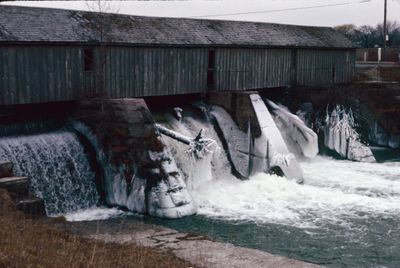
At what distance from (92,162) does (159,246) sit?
570 cm

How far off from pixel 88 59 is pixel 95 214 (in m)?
4.97

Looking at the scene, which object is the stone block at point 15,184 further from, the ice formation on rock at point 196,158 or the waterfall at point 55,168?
the ice formation on rock at point 196,158

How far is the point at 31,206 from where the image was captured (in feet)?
36.9

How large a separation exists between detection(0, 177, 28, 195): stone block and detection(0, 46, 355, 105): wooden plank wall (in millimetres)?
3094

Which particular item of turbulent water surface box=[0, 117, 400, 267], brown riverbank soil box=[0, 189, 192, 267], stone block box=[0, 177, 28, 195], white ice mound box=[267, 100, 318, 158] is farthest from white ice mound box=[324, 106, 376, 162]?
brown riverbank soil box=[0, 189, 192, 267]

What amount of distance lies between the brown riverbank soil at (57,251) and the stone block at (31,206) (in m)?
1.22

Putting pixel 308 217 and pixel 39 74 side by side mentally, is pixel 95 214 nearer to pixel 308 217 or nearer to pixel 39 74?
pixel 39 74

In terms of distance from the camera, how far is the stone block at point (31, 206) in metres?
11.1

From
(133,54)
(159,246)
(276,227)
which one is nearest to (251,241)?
(276,227)

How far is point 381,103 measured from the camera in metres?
26.0

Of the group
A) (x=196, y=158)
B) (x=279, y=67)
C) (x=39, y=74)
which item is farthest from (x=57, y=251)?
(x=279, y=67)

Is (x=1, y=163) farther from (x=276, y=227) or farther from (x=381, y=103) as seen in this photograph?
(x=381, y=103)

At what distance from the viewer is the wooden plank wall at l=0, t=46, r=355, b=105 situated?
47.2 ft

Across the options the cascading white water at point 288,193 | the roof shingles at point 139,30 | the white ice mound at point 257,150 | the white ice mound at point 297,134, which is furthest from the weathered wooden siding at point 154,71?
the white ice mound at point 297,134
